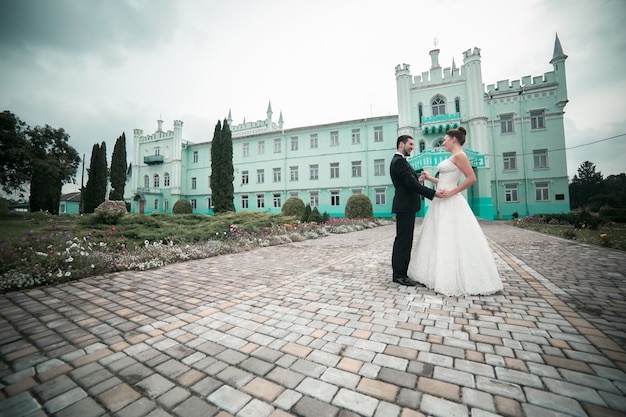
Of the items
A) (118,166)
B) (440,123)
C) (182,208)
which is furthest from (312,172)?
(118,166)

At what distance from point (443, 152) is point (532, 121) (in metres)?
11.0

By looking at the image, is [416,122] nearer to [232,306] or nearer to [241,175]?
[241,175]

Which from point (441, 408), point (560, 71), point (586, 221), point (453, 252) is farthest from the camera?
point (560, 71)

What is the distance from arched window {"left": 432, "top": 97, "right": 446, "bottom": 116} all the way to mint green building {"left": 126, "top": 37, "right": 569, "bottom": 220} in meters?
0.09

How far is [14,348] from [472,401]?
3.58 metres

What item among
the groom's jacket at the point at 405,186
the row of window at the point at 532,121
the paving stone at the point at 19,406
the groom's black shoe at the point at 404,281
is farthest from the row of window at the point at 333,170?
the paving stone at the point at 19,406

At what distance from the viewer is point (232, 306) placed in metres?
3.06

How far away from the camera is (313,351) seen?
6.74 ft

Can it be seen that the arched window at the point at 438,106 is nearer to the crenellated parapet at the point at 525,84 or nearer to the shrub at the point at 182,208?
the crenellated parapet at the point at 525,84

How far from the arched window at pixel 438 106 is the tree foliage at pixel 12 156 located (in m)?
36.4

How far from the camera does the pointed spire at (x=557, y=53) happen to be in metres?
21.9

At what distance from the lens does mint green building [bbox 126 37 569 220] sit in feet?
71.4

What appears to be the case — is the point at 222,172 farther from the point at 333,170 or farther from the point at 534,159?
the point at 534,159

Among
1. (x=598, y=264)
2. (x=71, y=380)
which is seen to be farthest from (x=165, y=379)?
(x=598, y=264)
